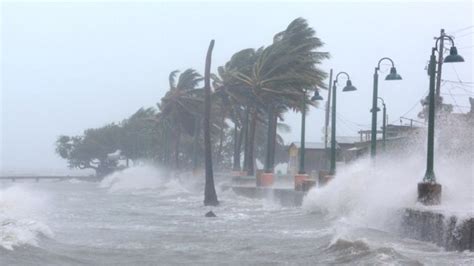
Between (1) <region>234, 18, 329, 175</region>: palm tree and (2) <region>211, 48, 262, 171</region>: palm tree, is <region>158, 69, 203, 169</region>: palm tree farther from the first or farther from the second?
(1) <region>234, 18, 329, 175</region>: palm tree

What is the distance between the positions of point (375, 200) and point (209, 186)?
15.0 meters

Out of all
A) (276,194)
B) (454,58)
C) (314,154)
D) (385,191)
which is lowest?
(276,194)

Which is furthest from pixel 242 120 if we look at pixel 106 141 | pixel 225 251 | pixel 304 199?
pixel 106 141

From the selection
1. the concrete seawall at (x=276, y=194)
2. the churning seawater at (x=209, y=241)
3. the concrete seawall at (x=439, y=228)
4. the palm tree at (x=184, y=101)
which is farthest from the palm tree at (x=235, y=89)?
the concrete seawall at (x=439, y=228)

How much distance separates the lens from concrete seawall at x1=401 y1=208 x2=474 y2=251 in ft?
44.3

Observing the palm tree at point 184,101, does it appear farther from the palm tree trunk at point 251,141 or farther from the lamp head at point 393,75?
the lamp head at point 393,75

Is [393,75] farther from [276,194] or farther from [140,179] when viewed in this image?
[140,179]

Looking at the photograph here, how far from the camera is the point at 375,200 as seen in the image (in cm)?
2178

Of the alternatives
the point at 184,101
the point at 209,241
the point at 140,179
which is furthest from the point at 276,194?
the point at 140,179

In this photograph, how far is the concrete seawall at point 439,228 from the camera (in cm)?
1350

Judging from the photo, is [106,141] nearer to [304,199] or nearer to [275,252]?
[304,199]

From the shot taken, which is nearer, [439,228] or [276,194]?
[439,228]

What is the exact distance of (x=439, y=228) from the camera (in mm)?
14883

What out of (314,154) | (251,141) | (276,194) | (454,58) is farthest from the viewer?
(314,154)
